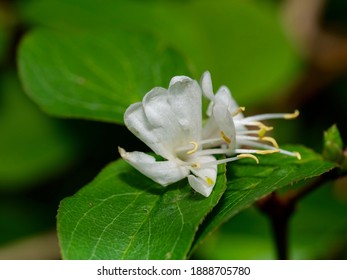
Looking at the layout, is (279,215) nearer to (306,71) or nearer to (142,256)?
(142,256)

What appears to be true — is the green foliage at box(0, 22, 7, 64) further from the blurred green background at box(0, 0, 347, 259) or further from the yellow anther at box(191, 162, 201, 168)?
the yellow anther at box(191, 162, 201, 168)

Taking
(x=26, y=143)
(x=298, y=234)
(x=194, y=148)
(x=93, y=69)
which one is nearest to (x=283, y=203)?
→ (x=194, y=148)

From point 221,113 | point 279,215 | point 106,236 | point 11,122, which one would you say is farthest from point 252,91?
point 106,236

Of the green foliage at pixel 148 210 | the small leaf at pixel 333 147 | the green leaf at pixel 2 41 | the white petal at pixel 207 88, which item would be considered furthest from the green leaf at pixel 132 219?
the green leaf at pixel 2 41

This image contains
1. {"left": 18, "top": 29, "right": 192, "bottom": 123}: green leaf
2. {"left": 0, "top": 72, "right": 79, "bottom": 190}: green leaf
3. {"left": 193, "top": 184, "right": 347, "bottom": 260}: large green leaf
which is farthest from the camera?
{"left": 0, "top": 72, "right": 79, "bottom": 190}: green leaf

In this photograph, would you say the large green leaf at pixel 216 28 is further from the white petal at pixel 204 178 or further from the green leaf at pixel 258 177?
the white petal at pixel 204 178

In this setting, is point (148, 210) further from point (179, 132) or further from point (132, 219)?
point (179, 132)

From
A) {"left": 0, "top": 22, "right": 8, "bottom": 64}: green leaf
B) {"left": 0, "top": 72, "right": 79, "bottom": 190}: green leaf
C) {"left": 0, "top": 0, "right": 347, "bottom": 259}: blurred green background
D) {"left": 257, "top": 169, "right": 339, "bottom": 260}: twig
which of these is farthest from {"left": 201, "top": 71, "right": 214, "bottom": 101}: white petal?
{"left": 0, "top": 22, "right": 8, "bottom": 64}: green leaf
